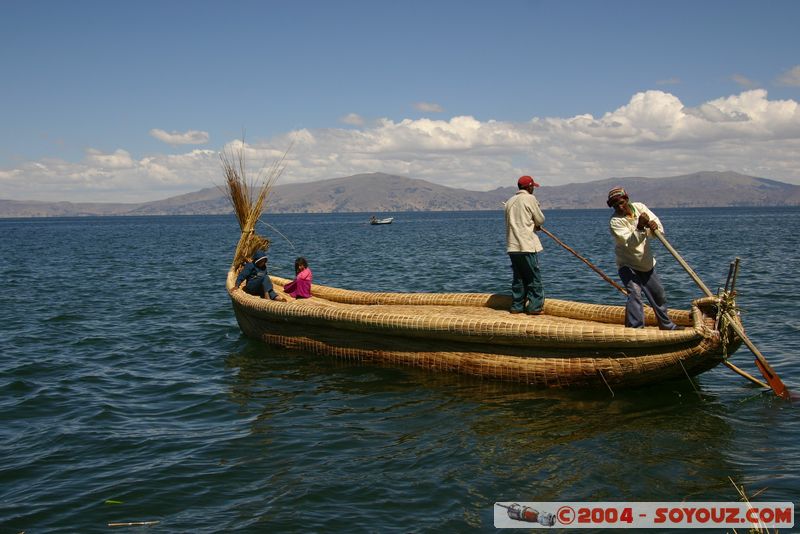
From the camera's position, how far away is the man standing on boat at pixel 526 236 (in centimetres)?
913

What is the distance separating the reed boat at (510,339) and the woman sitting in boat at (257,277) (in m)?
0.83

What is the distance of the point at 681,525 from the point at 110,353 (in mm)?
9745

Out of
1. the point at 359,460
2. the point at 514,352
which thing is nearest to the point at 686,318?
the point at 514,352

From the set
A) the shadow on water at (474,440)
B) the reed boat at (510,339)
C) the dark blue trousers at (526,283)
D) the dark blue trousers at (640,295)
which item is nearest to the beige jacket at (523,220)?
the dark blue trousers at (526,283)

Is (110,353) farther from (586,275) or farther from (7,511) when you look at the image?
(586,275)

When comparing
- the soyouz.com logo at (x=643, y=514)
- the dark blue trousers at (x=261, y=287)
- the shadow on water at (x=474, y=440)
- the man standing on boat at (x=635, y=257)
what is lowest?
the soyouz.com logo at (x=643, y=514)

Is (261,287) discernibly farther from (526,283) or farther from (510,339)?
(510,339)

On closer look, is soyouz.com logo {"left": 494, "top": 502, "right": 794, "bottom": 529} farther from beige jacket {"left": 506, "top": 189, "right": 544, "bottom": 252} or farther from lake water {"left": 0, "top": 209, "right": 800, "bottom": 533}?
beige jacket {"left": 506, "top": 189, "right": 544, "bottom": 252}

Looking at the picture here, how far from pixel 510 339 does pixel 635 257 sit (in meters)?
1.74

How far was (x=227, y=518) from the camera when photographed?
5.49 metres

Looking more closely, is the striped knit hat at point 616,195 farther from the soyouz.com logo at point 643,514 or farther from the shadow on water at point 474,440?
the soyouz.com logo at point 643,514

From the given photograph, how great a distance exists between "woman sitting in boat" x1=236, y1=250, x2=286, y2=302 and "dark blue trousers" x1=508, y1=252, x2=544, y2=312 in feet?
15.0

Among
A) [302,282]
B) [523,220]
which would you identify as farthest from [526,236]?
[302,282]

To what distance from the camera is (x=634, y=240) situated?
7.89 meters
